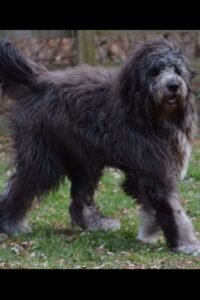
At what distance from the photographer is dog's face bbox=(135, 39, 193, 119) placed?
6.85 metres

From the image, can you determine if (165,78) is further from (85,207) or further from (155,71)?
(85,207)

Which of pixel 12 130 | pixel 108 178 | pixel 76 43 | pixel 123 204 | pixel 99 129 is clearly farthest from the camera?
pixel 76 43

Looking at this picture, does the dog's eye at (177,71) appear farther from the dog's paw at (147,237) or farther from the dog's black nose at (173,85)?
the dog's paw at (147,237)

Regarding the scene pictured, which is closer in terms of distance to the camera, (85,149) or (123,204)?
(85,149)

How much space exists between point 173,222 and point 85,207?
4.63 ft

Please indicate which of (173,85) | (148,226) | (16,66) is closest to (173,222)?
(148,226)

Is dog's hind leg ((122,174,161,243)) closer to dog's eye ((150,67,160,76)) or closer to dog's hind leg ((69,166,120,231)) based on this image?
dog's hind leg ((69,166,120,231))

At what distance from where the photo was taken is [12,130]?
26.1 ft

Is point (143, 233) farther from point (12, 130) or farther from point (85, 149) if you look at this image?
point (12, 130)

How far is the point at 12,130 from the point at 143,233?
156 centimetres

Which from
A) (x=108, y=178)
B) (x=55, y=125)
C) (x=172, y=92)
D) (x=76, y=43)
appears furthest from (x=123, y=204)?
(x=76, y=43)

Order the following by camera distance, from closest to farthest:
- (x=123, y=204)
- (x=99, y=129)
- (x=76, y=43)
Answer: (x=99, y=129)
(x=123, y=204)
(x=76, y=43)

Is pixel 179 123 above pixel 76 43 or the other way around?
the other way around

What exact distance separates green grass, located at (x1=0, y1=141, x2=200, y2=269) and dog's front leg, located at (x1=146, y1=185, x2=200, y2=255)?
121 mm
